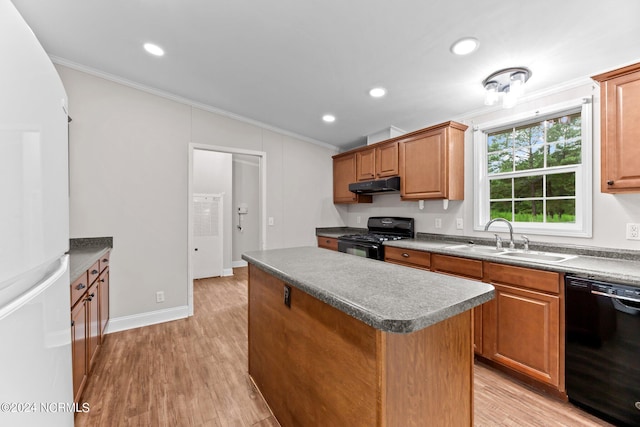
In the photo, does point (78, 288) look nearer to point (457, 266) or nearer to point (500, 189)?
point (457, 266)

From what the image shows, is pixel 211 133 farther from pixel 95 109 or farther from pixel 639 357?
pixel 639 357

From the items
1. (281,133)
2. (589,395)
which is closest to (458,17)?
(589,395)

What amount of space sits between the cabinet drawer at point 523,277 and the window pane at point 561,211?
2.91ft

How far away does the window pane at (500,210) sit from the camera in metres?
2.74

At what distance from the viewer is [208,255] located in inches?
199

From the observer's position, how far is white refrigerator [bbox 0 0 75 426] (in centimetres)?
61

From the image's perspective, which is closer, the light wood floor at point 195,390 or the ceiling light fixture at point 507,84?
the light wood floor at point 195,390

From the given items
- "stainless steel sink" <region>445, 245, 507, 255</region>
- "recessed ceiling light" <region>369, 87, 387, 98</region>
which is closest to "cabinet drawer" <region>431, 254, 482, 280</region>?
"stainless steel sink" <region>445, 245, 507, 255</region>

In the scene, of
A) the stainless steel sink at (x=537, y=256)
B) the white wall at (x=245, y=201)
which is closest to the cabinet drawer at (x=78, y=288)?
the stainless steel sink at (x=537, y=256)

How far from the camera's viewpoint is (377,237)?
11.2ft

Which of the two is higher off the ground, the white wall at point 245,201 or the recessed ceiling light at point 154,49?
the recessed ceiling light at point 154,49

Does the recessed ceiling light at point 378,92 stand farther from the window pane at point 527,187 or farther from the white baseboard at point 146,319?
the white baseboard at point 146,319

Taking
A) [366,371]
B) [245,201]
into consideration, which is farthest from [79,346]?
[245,201]

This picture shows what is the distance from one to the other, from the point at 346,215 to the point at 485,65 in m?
3.05
